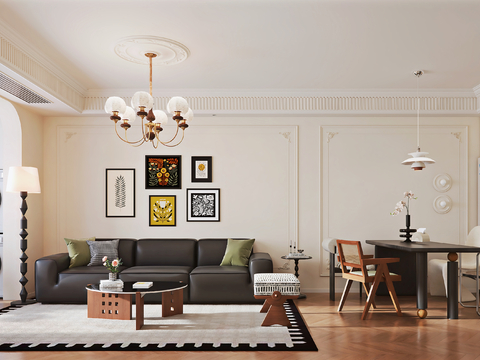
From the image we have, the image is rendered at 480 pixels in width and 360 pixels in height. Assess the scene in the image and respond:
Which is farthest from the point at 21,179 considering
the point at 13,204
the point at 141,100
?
the point at 141,100

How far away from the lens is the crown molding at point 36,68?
4.08m

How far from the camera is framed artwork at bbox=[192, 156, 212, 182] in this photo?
6.48m

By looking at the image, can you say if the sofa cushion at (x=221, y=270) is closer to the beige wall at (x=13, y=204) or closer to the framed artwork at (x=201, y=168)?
the framed artwork at (x=201, y=168)

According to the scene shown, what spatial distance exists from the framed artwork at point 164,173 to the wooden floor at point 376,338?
2.66m

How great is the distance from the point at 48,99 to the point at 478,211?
21.1 feet

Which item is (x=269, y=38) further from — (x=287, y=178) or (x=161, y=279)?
Answer: (x=161, y=279)

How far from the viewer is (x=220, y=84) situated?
593 centimetres

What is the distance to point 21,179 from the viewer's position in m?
5.39

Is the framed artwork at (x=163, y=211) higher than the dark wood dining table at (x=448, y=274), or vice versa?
the framed artwork at (x=163, y=211)

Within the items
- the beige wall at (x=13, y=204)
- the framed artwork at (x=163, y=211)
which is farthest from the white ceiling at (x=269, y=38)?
the framed artwork at (x=163, y=211)

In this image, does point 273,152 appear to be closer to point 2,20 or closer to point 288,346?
point 288,346

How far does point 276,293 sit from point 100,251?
2825 millimetres

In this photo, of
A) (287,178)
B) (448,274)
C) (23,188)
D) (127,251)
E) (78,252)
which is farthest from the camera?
(287,178)

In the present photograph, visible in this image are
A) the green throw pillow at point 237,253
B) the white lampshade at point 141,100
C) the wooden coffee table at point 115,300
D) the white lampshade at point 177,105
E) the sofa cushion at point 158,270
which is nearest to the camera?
the white lampshade at point 141,100
